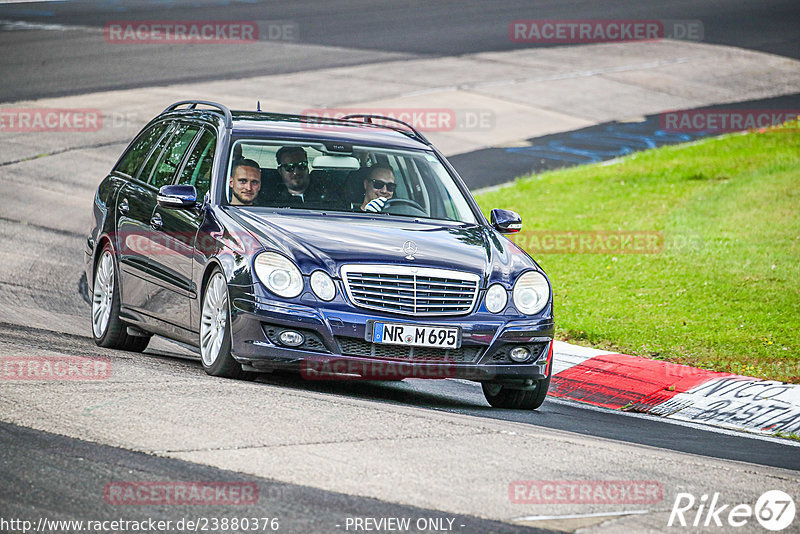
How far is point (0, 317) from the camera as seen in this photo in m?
10.4

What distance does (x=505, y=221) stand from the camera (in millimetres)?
9242

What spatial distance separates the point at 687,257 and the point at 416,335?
7.35 meters

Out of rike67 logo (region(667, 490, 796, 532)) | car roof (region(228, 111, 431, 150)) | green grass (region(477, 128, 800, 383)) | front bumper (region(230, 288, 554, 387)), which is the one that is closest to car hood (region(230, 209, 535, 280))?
front bumper (region(230, 288, 554, 387))

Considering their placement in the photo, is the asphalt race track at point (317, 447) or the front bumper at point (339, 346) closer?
the asphalt race track at point (317, 447)

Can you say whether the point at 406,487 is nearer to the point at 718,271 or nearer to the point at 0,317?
the point at 0,317

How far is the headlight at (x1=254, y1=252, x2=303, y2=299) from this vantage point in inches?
305

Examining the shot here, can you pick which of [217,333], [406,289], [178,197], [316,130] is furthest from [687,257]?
[217,333]

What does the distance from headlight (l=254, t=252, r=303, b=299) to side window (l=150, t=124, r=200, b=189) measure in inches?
78.7

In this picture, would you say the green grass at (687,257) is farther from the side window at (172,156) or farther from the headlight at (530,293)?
the side window at (172,156)

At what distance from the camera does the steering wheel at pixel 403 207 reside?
9034mm

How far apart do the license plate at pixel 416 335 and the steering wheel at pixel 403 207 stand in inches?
55.0

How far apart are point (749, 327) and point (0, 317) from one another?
6.41 m

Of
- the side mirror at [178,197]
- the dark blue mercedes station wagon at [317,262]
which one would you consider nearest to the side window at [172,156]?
the dark blue mercedes station wagon at [317,262]

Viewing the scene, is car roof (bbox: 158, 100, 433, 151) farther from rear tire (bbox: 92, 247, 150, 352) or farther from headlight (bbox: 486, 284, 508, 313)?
headlight (bbox: 486, 284, 508, 313)
